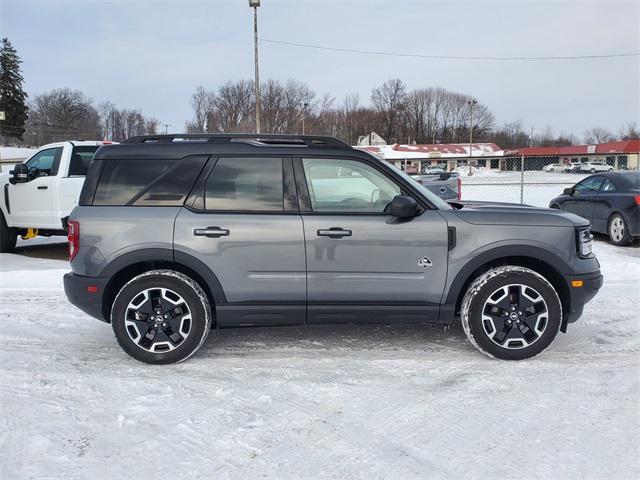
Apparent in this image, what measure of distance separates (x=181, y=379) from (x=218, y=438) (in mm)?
972

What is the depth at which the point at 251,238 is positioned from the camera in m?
4.08

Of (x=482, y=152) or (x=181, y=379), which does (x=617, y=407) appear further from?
(x=482, y=152)

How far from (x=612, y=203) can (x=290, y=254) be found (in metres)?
8.44

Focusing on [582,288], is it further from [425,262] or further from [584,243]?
[425,262]

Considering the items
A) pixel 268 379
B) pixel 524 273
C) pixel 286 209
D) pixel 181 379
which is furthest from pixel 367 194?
pixel 181 379

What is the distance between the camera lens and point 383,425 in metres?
3.19

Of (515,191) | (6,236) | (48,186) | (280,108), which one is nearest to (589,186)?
(48,186)

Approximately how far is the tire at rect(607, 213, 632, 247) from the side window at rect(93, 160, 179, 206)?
8.96 meters

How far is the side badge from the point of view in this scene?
4102 mm

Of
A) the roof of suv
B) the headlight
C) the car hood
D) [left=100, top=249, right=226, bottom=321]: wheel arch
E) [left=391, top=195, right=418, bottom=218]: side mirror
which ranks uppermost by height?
the roof of suv

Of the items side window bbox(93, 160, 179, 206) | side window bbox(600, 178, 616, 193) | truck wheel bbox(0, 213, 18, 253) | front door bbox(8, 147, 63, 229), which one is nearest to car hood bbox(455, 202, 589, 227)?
side window bbox(93, 160, 179, 206)

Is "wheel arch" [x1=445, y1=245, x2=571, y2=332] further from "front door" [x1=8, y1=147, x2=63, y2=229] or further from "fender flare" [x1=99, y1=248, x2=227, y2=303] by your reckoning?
"front door" [x1=8, y1=147, x2=63, y2=229]

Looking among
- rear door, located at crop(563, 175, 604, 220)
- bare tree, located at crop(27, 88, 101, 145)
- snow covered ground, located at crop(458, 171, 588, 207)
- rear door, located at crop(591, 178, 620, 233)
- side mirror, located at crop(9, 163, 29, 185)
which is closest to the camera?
side mirror, located at crop(9, 163, 29, 185)

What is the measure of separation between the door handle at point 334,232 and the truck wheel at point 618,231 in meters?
7.96
